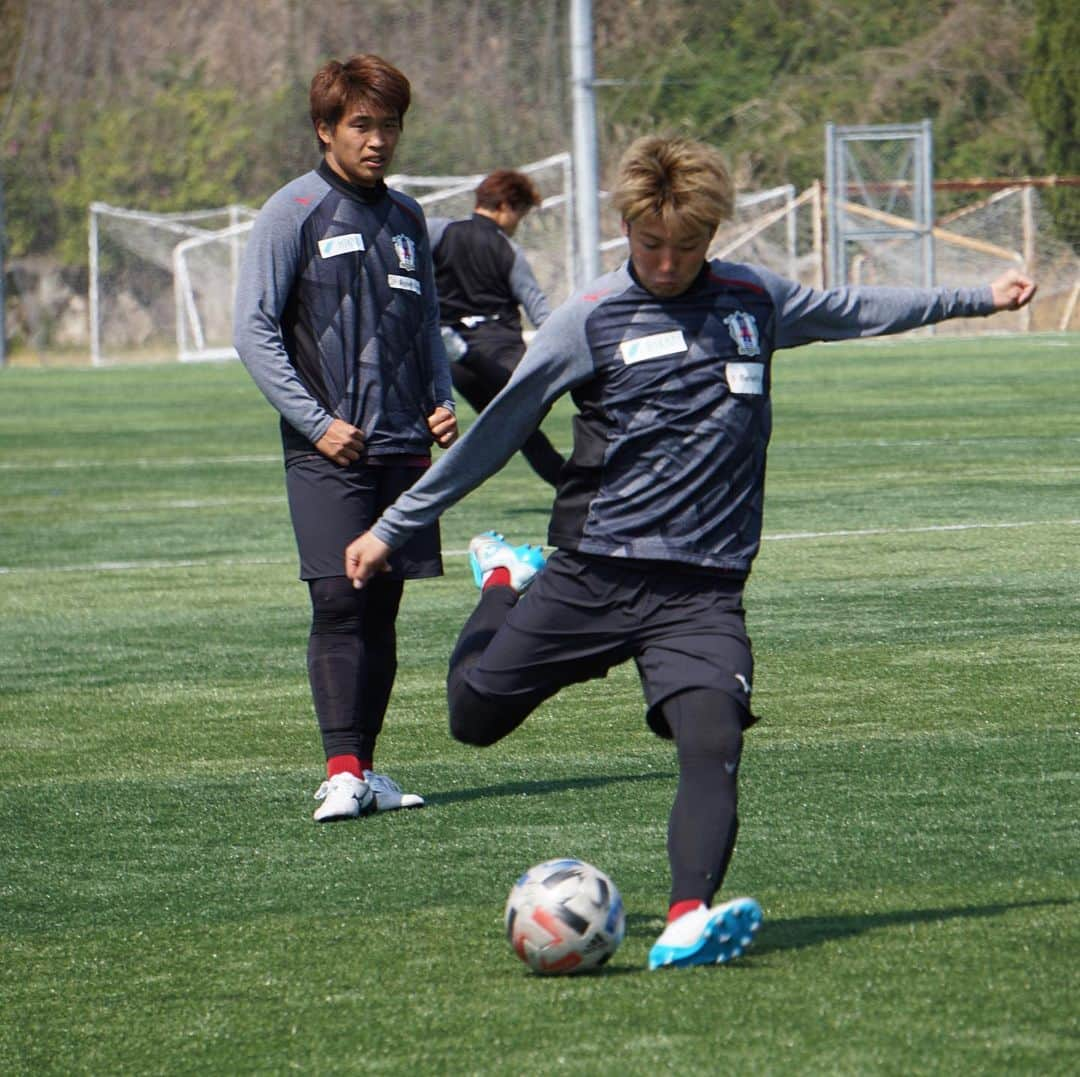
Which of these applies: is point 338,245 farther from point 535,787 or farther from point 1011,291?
point 1011,291

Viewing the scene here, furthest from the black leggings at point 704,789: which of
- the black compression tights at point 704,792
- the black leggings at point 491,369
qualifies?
the black leggings at point 491,369

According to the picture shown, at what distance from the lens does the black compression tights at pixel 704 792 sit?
439cm

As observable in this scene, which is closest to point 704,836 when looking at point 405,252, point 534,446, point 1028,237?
point 405,252

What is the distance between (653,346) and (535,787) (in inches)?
71.9

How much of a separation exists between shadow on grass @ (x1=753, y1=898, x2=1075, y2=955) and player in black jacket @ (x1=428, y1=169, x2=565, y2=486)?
27.3 feet

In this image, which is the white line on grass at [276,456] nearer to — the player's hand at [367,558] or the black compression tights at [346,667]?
the black compression tights at [346,667]

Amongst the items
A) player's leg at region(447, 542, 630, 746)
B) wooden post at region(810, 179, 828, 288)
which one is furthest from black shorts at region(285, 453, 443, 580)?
wooden post at region(810, 179, 828, 288)

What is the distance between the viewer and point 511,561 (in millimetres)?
5668

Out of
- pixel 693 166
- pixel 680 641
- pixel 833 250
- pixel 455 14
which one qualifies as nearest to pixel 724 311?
pixel 693 166

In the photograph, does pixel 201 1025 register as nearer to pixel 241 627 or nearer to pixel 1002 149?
pixel 241 627

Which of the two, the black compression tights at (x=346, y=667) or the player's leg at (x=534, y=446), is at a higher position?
the black compression tights at (x=346, y=667)

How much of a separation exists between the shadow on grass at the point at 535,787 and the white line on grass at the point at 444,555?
5.31 m

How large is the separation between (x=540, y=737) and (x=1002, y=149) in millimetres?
41151

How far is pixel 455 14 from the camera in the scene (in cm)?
4431
